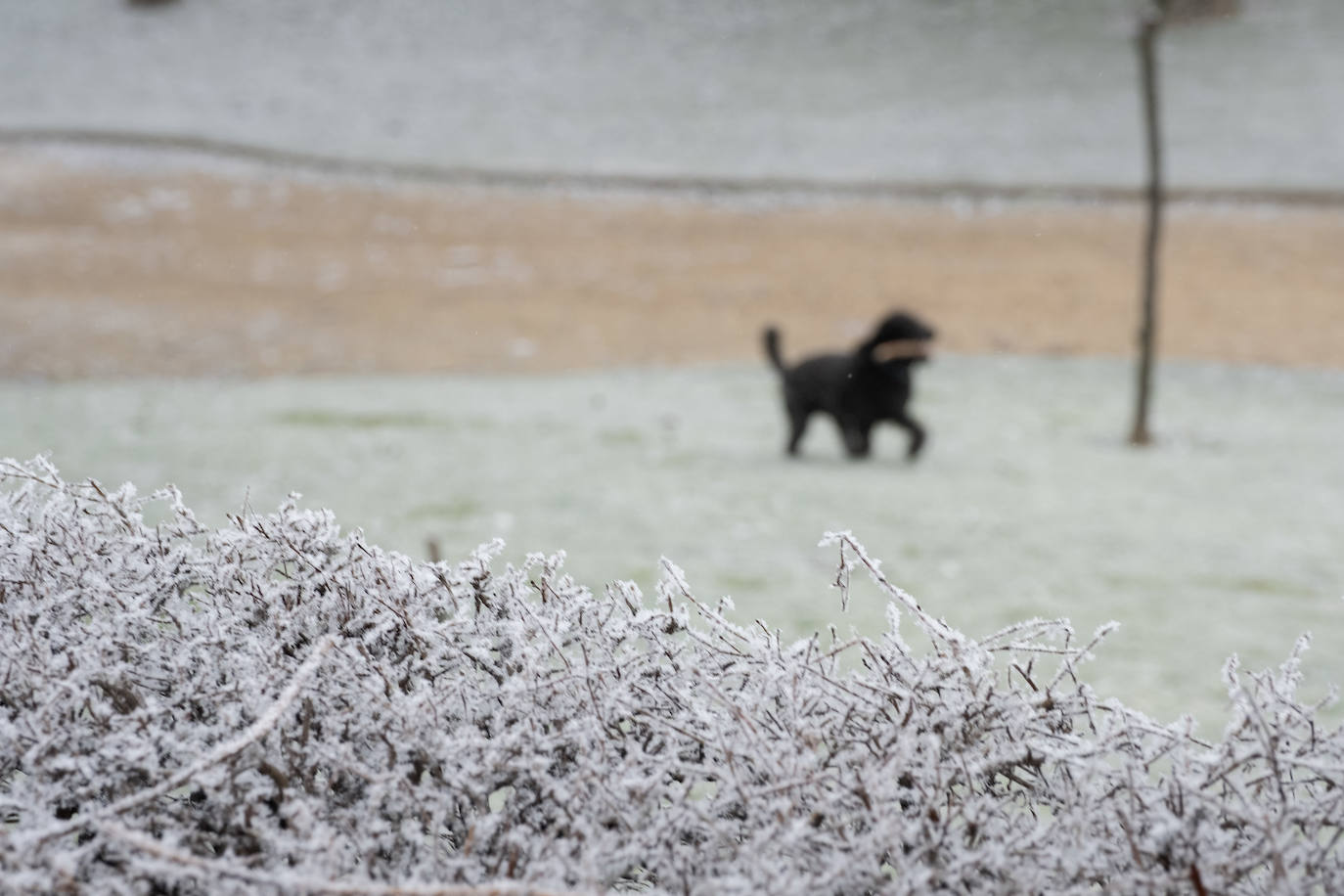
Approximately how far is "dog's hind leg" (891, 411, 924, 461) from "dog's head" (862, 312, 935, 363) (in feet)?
1.21

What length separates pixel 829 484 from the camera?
6.50m

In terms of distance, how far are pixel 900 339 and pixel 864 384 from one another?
1.11 ft

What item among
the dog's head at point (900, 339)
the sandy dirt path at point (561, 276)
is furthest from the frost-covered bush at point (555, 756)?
the sandy dirt path at point (561, 276)

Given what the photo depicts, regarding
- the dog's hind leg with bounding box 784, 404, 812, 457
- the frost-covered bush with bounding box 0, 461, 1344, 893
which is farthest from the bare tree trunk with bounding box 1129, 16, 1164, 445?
the frost-covered bush with bounding box 0, 461, 1344, 893

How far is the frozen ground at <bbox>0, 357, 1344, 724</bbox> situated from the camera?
4449mm

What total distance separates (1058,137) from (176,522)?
20590 mm

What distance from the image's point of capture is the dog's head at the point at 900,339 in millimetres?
6730

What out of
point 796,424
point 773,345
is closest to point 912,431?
point 796,424

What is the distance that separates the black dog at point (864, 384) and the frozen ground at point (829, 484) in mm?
220

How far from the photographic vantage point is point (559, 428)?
7.91m

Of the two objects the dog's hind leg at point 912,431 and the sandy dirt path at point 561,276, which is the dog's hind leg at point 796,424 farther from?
the sandy dirt path at point 561,276

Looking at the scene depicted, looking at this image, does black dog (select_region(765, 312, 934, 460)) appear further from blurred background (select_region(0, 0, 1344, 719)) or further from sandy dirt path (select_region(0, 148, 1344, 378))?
sandy dirt path (select_region(0, 148, 1344, 378))

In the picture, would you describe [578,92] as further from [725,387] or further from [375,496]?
[375,496]

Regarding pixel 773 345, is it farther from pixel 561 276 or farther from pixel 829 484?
pixel 561 276
